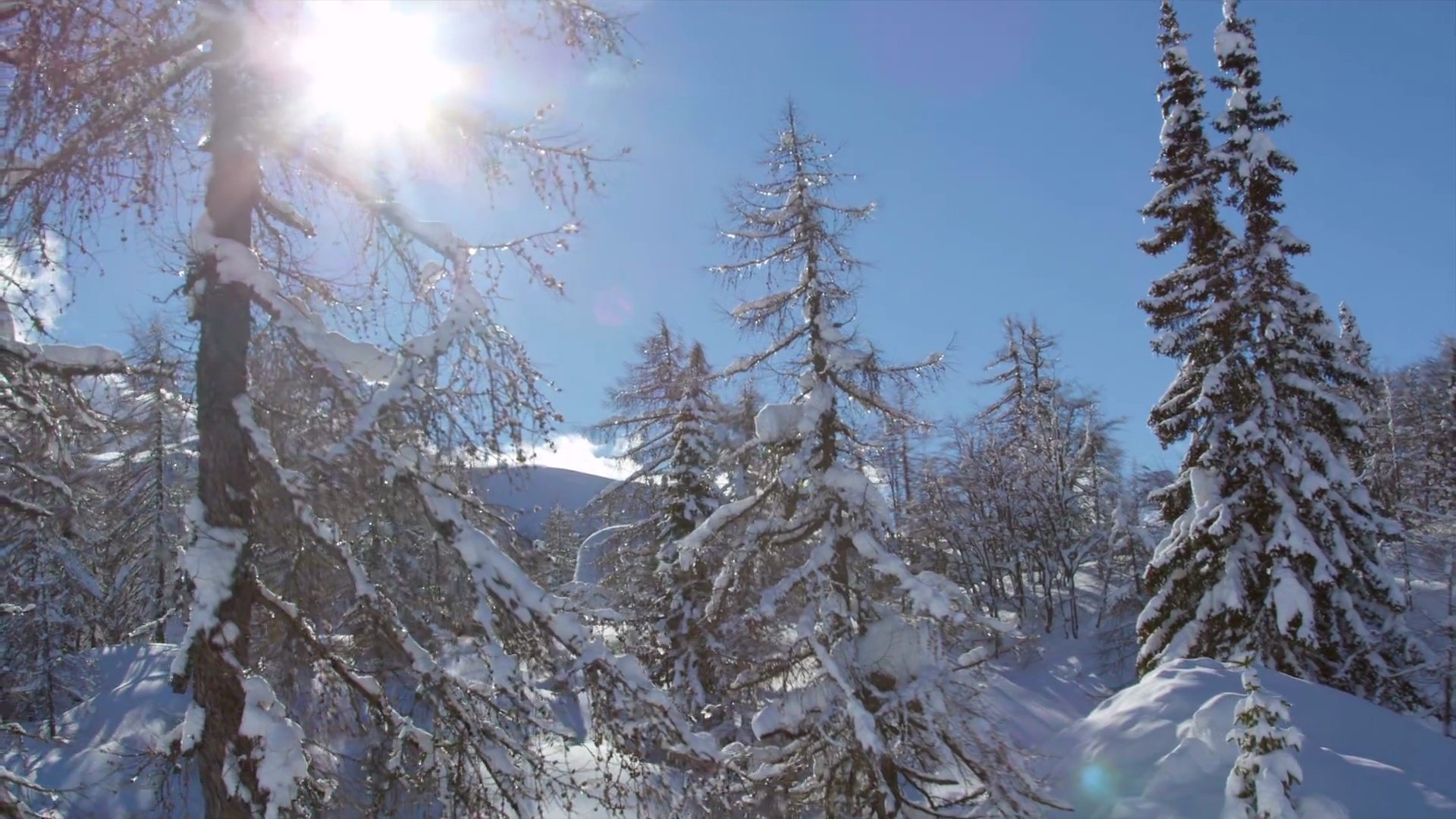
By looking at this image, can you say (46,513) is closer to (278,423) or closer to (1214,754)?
(278,423)

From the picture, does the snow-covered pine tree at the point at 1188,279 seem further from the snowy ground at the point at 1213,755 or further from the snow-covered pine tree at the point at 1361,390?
the snowy ground at the point at 1213,755

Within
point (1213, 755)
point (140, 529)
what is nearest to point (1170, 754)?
point (1213, 755)

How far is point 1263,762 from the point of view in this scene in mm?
8164

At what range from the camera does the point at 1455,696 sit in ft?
56.6

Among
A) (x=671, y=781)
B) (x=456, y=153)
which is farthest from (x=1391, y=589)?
(x=456, y=153)

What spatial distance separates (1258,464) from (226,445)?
695 inches

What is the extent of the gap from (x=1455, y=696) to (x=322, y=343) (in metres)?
23.1

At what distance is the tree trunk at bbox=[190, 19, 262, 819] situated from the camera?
3.97 m

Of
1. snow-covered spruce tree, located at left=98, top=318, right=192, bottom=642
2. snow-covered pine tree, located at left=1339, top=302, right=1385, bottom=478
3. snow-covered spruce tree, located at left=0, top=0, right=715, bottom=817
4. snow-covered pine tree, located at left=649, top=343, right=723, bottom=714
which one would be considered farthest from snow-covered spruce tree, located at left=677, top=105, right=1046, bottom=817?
snow-covered spruce tree, located at left=98, top=318, right=192, bottom=642

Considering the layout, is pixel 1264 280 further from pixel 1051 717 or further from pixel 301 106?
pixel 301 106

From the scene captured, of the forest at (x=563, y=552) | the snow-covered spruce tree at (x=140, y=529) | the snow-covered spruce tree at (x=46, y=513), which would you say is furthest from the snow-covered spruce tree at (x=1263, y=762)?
the snow-covered spruce tree at (x=140, y=529)

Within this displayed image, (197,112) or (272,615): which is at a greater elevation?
(197,112)

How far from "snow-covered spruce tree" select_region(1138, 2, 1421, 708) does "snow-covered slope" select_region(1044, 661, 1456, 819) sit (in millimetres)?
Result: 3594

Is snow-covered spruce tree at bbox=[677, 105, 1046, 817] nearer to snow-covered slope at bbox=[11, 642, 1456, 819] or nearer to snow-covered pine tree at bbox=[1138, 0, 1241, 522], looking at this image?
snow-covered slope at bbox=[11, 642, 1456, 819]
